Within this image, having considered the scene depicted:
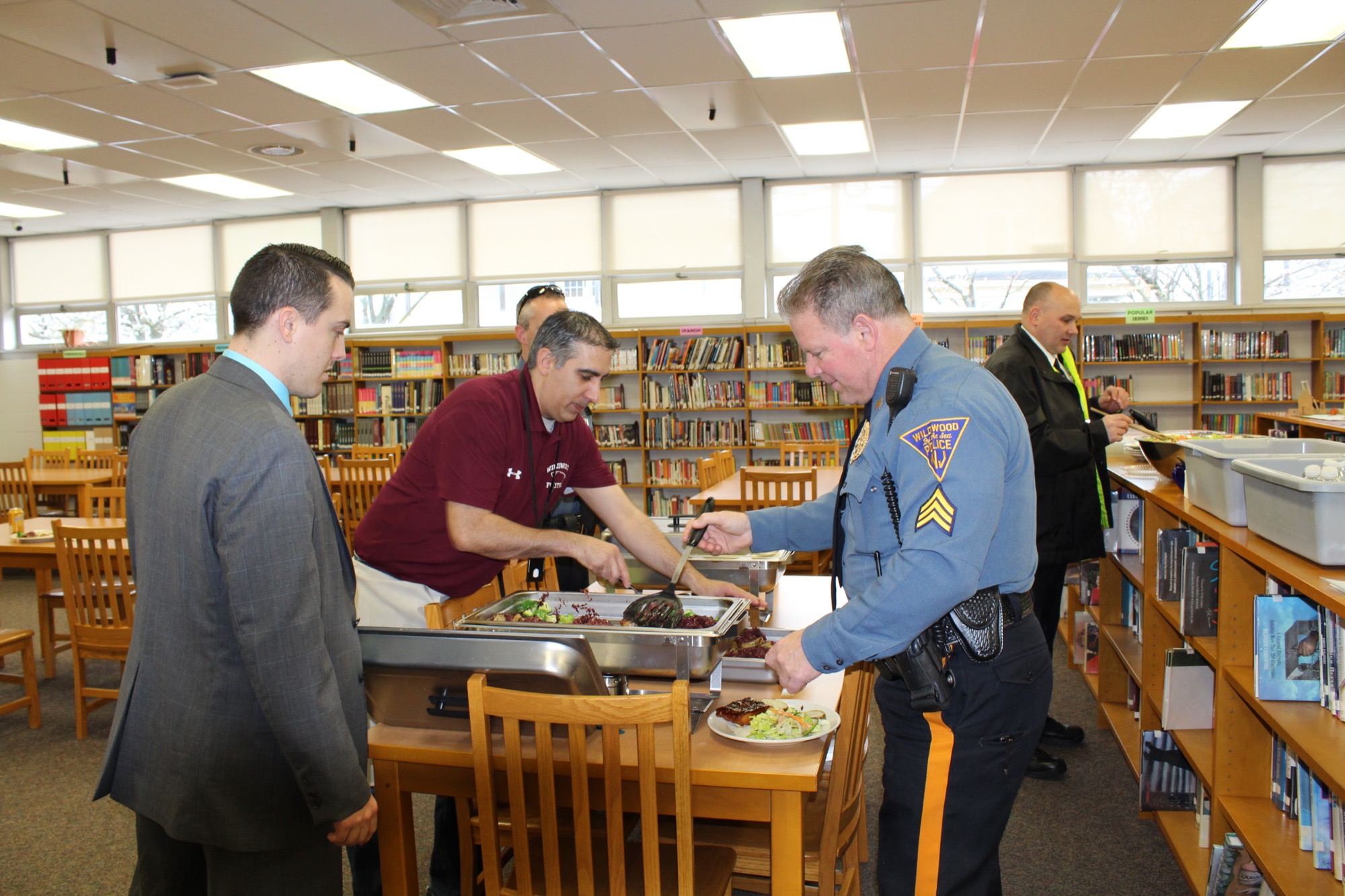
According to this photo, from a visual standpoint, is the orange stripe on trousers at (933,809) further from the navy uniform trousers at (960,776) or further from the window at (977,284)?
the window at (977,284)

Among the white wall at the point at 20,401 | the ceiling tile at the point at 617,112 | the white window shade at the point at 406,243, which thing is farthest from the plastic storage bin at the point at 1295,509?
the white wall at the point at 20,401

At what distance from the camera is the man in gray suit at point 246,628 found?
1371 millimetres

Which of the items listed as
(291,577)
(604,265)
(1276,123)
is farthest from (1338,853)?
(604,265)

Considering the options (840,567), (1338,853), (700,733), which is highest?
(840,567)

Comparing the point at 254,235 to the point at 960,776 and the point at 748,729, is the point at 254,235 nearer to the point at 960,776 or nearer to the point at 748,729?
the point at 748,729

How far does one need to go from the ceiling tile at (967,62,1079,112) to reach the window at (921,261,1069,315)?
7.07ft

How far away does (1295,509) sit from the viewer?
1.77 meters

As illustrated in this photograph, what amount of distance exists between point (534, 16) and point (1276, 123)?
18.1 ft

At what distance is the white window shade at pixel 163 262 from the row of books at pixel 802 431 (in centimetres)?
611

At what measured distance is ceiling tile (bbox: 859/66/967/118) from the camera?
5.23 metres

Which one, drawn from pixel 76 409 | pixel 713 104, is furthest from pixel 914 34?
pixel 76 409

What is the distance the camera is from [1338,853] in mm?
1797

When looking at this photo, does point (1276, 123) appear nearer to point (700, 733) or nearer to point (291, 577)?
point (700, 733)

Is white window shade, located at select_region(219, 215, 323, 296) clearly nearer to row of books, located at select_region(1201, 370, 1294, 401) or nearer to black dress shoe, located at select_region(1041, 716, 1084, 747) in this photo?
black dress shoe, located at select_region(1041, 716, 1084, 747)
